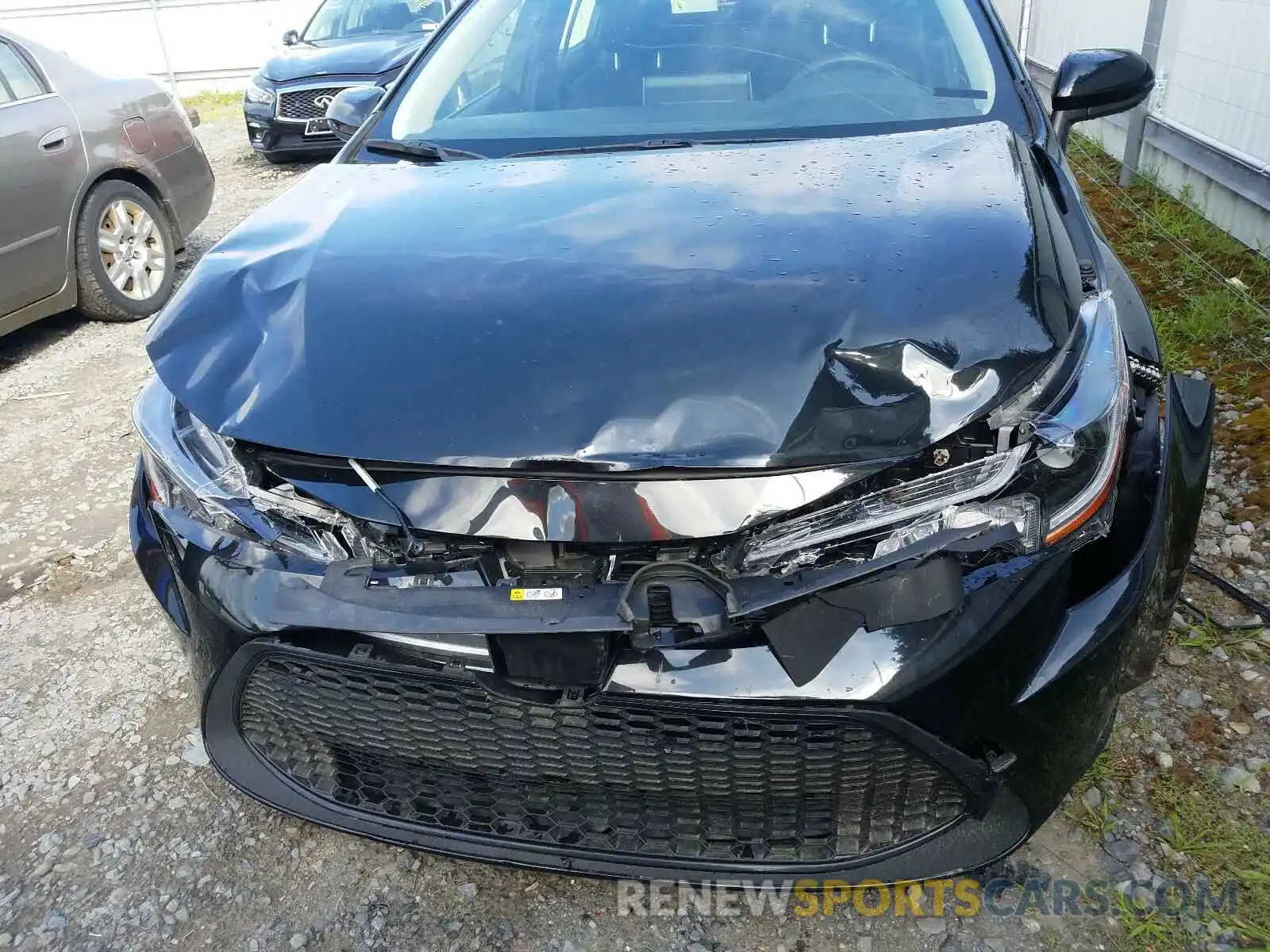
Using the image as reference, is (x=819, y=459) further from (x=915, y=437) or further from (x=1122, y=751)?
(x=1122, y=751)

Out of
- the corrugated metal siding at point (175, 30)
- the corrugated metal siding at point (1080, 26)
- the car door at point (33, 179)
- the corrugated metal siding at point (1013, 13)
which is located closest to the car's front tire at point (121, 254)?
the car door at point (33, 179)

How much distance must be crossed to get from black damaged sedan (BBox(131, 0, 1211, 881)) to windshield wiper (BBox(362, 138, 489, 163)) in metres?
0.49

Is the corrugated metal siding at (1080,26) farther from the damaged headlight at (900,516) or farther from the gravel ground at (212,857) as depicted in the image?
the damaged headlight at (900,516)

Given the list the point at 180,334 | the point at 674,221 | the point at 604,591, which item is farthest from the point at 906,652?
the point at 180,334

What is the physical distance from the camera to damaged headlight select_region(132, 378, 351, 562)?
57.9 inches

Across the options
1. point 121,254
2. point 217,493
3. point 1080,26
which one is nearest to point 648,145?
point 217,493

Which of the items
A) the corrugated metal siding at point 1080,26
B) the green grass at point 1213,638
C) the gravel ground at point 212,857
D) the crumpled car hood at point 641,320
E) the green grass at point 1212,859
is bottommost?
the gravel ground at point 212,857

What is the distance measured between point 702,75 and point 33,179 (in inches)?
132

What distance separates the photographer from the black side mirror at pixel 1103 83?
2.51 metres

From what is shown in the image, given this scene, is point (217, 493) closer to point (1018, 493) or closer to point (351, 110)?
point (1018, 493)

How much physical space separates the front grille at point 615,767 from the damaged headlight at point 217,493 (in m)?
0.19

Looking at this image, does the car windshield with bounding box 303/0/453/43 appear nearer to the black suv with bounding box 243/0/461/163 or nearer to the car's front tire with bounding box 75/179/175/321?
the black suv with bounding box 243/0/461/163

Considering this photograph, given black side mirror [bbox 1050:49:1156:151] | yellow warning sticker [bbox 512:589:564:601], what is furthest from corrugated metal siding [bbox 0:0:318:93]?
yellow warning sticker [bbox 512:589:564:601]

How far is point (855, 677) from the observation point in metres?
1.33
